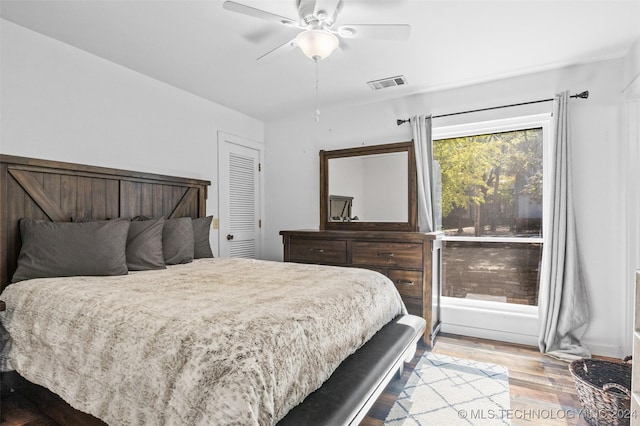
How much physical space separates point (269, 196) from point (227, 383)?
371 centimetres

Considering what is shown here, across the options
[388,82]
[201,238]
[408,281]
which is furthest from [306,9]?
[408,281]

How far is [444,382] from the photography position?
8.04ft

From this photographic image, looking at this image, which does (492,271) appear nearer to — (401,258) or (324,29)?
(401,258)

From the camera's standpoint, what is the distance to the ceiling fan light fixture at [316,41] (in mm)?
2018

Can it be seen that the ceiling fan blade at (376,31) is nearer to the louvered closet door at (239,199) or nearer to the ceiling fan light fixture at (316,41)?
the ceiling fan light fixture at (316,41)

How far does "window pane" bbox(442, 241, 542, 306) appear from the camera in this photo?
3334 millimetres

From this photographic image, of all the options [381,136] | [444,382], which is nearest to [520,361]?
[444,382]

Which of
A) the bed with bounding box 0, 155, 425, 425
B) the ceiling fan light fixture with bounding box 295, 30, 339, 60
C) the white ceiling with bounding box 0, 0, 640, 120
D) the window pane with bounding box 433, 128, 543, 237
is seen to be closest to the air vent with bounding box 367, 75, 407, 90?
the white ceiling with bounding box 0, 0, 640, 120

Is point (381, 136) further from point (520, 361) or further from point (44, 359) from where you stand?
point (44, 359)

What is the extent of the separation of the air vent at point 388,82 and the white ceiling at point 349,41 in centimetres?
7

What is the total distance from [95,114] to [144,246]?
120cm

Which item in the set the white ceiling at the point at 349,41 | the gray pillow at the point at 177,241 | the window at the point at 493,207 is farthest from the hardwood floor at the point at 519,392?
the white ceiling at the point at 349,41

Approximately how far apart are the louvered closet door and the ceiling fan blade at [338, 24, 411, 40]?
2.40m

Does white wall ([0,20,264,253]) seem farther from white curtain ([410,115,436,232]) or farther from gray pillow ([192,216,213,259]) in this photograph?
white curtain ([410,115,436,232])
